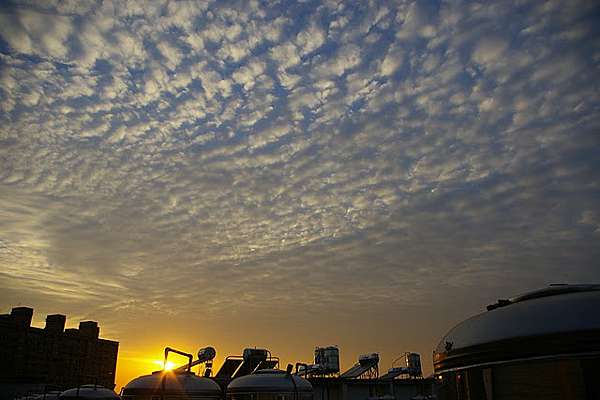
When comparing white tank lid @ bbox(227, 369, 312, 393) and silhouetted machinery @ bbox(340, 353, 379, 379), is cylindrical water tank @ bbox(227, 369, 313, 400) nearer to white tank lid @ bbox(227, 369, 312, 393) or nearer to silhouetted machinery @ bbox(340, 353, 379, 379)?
white tank lid @ bbox(227, 369, 312, 393)

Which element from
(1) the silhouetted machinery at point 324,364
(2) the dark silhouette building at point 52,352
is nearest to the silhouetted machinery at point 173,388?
(1) the silhouetted machinery at point 324,364

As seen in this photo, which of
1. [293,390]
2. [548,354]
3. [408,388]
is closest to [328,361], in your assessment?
[408,388]

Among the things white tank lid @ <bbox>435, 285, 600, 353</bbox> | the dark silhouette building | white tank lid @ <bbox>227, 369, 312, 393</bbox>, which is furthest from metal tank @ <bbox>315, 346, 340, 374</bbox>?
white tank lid @ <bbox>435, 285, 600, 353</bbox>

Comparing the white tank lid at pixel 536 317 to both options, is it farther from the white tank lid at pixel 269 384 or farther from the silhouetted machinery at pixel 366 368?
the silhouetted machinery at pixel 366 368

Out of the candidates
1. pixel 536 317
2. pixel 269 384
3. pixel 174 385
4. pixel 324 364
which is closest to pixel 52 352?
pixel 324 364

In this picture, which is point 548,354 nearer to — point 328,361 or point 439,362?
point 439,362

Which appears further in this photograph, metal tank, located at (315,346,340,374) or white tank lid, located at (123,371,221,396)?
metal tank, located at (315,346,340,374)

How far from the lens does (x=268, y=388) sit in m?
24.7

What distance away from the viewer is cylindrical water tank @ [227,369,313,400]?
24625 millimetres

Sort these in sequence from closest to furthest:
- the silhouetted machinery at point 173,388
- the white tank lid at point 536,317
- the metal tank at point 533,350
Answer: the metal tank at point 533,350, the white tank lid at point 536,317, the silhouetted machinery at point 173,388

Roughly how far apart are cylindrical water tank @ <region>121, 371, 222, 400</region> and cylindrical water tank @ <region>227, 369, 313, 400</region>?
1265mm

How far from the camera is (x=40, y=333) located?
71.4 meters

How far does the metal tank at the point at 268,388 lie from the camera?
80.8ft

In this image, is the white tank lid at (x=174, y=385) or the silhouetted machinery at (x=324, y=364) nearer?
the white tank lid at (x=174, y=385)
